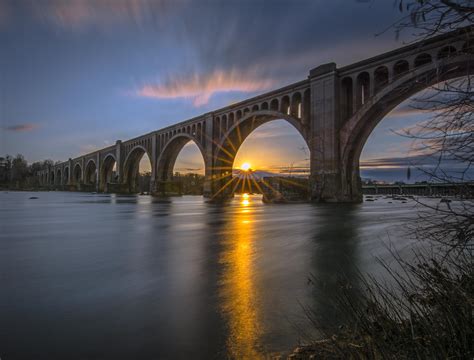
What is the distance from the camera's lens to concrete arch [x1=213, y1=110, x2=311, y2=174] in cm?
3525

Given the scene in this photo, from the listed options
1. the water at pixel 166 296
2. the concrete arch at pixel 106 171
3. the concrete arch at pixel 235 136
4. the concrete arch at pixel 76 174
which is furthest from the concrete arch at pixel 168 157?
the concrete arch at pixel 76 174

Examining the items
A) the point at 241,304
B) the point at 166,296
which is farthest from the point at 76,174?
the point at 241,304

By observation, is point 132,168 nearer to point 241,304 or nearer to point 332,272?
point 332,272

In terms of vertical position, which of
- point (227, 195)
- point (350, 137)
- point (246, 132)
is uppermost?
point (246, 132)

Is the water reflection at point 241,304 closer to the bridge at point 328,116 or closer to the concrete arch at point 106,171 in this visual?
the bridge at point 328,116

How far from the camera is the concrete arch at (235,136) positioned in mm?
35250

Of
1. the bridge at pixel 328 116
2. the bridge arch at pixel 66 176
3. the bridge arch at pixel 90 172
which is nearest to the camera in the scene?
the bridge at pixel 328 116

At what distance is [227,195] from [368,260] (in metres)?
40.4

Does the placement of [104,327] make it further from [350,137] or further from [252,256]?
[350,137]

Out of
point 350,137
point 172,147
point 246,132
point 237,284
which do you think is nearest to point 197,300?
point 237,284

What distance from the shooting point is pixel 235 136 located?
41438 mm

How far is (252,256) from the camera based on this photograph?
5867 mm

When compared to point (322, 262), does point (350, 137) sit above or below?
above

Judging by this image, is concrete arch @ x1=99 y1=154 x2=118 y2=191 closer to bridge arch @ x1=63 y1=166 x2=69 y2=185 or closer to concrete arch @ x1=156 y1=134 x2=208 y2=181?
concrete arch @ x1=156 y1=134 x2=208 y2=181
